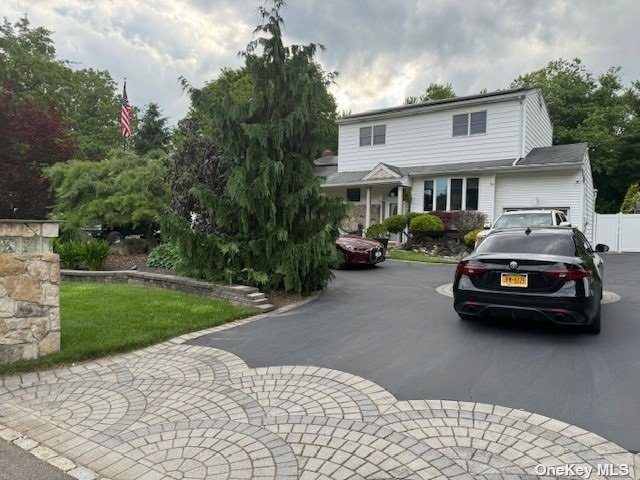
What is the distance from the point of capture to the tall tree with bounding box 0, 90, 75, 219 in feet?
47.5

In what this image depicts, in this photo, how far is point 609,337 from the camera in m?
5.40

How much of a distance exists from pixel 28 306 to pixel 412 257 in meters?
12.9

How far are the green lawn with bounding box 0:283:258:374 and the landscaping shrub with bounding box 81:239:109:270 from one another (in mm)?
1972

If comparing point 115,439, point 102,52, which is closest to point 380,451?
point 115,439

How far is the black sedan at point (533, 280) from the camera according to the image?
16.8 feet

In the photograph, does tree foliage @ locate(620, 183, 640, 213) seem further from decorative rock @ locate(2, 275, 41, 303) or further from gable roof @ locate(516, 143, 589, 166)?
decorative rock @ locate(2, 275, 41, 303)

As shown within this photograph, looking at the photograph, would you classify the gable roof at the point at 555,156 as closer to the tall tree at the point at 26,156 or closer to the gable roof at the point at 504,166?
the gable roof at the point at 504,166

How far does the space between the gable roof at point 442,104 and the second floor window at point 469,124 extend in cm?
52

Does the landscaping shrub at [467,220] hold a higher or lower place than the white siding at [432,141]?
lower

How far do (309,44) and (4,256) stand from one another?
6553 millimetres

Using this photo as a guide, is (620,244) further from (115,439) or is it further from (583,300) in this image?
(115,439)

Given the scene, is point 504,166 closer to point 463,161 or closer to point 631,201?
Result: point 463,161

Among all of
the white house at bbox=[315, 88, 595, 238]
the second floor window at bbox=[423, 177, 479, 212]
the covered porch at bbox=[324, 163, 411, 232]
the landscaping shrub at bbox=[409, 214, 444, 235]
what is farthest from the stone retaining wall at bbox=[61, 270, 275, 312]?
the second floor window at bbox=[423, 177, 479, 212]

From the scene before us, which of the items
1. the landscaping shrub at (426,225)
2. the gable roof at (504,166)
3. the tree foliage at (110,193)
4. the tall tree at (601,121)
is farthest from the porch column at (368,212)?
the tall tree at (601,121)
